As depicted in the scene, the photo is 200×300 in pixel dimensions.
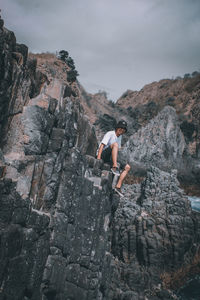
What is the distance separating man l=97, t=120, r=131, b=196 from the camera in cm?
697

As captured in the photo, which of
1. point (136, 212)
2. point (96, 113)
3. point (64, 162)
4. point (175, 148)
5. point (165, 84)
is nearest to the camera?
point (64, 162)

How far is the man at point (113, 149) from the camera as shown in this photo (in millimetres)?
6971

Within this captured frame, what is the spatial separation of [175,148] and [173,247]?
23.1 metres

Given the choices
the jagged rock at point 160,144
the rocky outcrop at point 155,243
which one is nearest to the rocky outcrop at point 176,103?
the jagged rock at point 160,144

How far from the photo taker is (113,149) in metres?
6.94

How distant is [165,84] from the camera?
57.6 m

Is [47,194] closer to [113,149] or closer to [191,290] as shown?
[113,149]

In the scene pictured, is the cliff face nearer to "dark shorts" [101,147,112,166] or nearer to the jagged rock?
"dark shorts" [101,147,112,166]

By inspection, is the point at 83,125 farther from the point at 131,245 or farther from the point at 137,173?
the point at 137,173

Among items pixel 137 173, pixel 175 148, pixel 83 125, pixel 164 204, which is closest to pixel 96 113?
pixel 175 148

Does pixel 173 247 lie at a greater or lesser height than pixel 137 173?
lesser

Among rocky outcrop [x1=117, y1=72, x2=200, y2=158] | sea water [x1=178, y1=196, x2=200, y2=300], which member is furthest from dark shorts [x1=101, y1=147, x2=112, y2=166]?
rocky outcrop [x1=117, y1=72, x2=200, y2=158]

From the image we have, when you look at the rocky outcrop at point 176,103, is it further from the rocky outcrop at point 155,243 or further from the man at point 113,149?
the man at point 113,149

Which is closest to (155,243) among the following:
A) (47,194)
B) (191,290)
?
(191,290)
